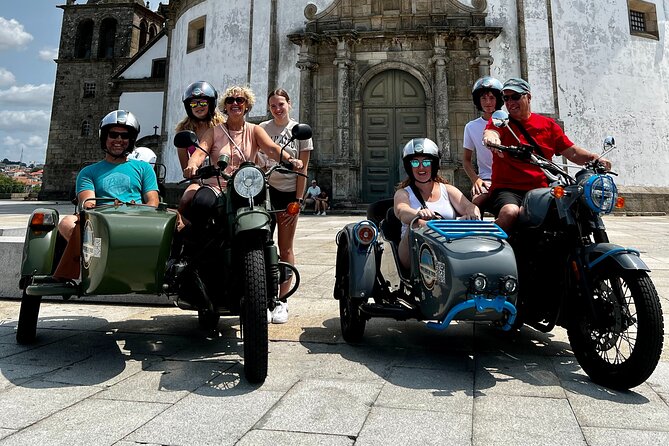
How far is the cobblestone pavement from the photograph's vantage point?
5.62 feet

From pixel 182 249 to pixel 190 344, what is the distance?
2.08 feet

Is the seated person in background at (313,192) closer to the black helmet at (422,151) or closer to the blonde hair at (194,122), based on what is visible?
the blonde hair at (194,122)

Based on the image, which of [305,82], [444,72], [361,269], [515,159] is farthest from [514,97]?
[305,82]

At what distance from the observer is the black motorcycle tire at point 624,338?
2.03m

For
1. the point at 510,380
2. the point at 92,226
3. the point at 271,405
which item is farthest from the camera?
the point at 92,226

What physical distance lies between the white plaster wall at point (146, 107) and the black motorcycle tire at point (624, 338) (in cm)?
2535

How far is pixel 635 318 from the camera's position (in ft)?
7.11

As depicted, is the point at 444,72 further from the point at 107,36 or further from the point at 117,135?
the point at 107,36

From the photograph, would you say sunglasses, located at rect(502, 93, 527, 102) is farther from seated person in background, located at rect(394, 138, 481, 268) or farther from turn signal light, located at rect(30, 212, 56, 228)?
turn signal light, located at rect(30, 212, 56, 228)

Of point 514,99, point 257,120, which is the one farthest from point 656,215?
point 514,99

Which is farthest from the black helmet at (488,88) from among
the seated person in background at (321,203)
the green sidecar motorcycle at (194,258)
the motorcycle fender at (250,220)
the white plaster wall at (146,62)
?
the white plaster wall at (146,62)

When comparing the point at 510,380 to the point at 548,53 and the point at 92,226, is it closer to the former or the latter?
the point at 92,226

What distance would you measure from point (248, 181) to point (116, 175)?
1.19m

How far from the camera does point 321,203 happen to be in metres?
15.6
